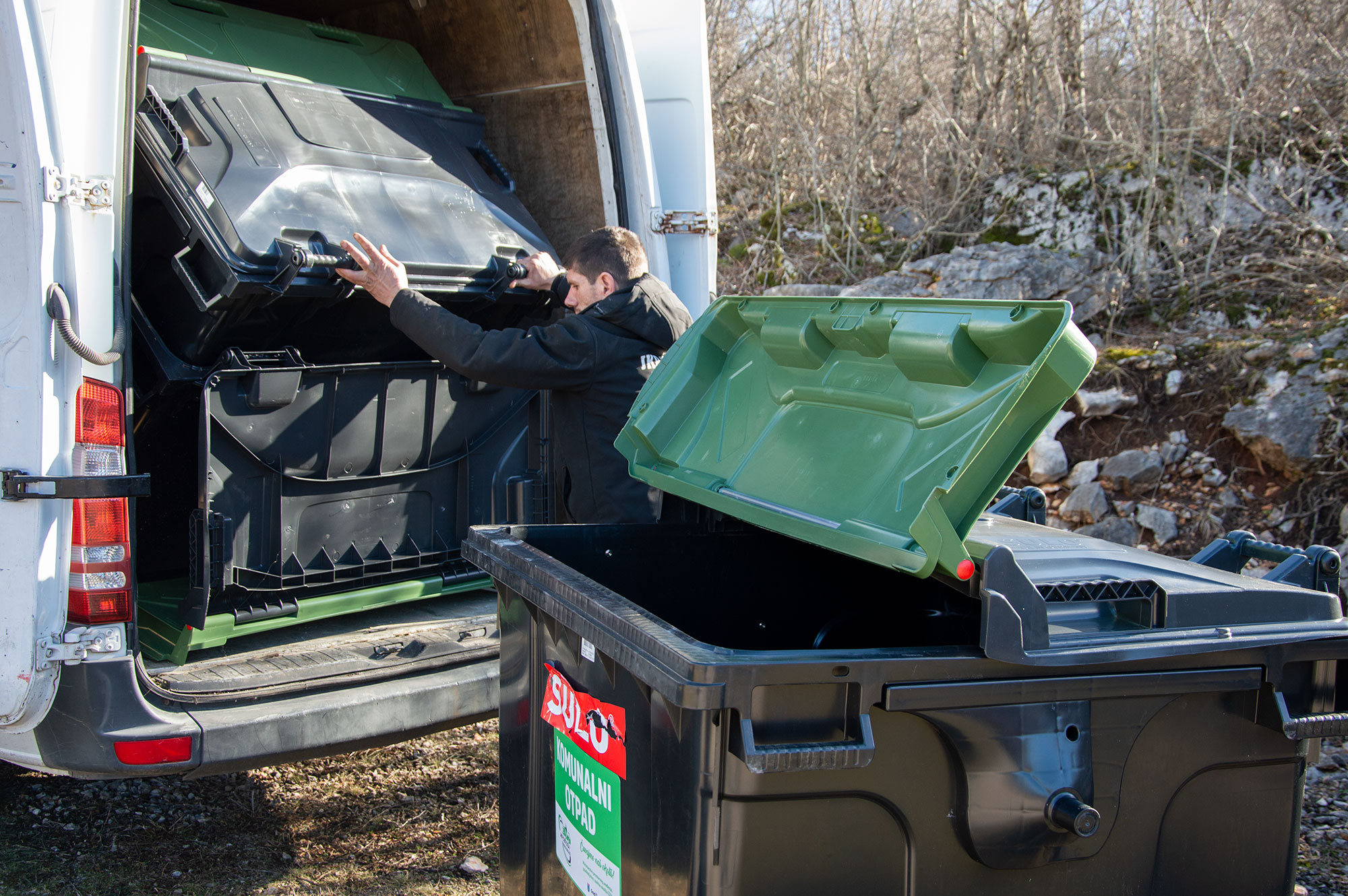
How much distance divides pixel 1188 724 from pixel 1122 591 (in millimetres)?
262

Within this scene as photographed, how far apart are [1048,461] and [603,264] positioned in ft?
9.63

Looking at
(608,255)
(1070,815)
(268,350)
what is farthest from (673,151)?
(1070,815)

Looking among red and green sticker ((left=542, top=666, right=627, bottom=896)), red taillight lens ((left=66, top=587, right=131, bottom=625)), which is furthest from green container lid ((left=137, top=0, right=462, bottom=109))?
red and green sticker ((left=542, top=666, right=627, bottom=896))

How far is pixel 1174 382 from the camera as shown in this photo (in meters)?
5.01

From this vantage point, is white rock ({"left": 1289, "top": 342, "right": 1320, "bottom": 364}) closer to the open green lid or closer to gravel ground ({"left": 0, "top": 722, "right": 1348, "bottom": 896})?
gravel ground ({"left": 0, "top": 722, "right": 1348, "bottom": 896})

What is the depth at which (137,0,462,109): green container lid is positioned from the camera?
Answer: 3.13 meters

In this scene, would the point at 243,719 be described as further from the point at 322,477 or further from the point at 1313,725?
the point at 1313,725

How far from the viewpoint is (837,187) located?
791 cm

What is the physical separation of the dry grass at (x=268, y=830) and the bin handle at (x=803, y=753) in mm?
1586

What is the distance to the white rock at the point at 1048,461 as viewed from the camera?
5.05 meters

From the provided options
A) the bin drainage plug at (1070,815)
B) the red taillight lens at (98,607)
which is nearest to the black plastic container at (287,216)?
the red taillight lens at (98,607)

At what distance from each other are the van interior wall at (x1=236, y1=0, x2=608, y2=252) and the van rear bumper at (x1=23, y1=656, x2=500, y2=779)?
1928 millimetres

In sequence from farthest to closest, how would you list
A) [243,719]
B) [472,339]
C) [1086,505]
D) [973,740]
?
[1086,505], [472,339], [243,719], [973,740]

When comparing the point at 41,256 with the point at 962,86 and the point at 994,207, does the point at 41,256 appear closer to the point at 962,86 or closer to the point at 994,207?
the point at 994,207
